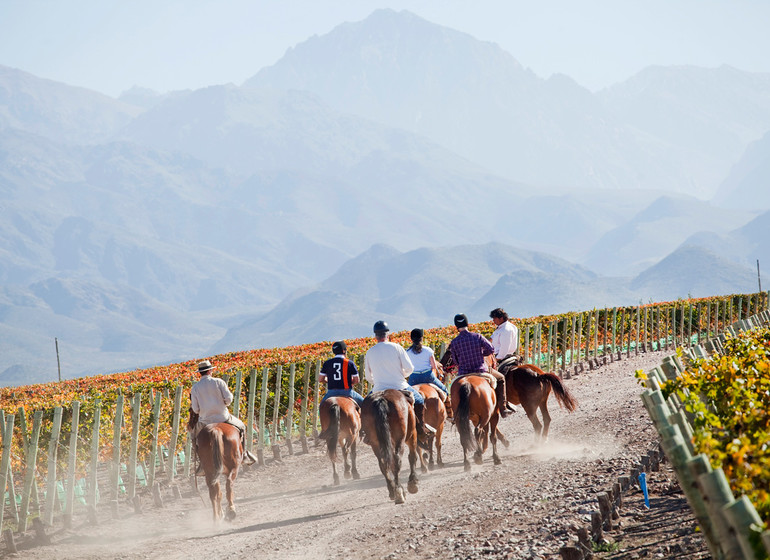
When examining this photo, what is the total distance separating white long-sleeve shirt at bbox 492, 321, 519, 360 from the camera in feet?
52.1

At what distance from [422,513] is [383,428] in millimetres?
1558

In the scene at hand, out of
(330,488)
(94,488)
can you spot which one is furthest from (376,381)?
(94,488)

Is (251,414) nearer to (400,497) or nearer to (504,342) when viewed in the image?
(504,342)

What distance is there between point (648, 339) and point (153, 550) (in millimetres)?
26782

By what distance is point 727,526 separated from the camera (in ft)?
13.7

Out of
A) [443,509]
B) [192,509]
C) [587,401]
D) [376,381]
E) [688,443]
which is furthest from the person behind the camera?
[587,401]

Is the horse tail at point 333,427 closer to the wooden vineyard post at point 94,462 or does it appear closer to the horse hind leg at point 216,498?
the horse hind leg at point 216,498

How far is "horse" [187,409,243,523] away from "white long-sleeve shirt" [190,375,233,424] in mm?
175

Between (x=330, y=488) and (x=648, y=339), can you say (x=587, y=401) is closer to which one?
(x=330, y=488)

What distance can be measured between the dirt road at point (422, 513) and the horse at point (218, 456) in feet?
1.22

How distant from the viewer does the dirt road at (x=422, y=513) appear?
892 centimetres

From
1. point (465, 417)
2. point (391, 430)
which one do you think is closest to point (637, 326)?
point (465, 417)

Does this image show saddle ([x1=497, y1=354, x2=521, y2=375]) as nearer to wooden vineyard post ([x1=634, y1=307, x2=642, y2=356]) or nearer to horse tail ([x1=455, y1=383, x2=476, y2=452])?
horse tail ([x1=455, y1=383, x2=476, y2=452])

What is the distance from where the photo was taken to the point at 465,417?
13516mm
